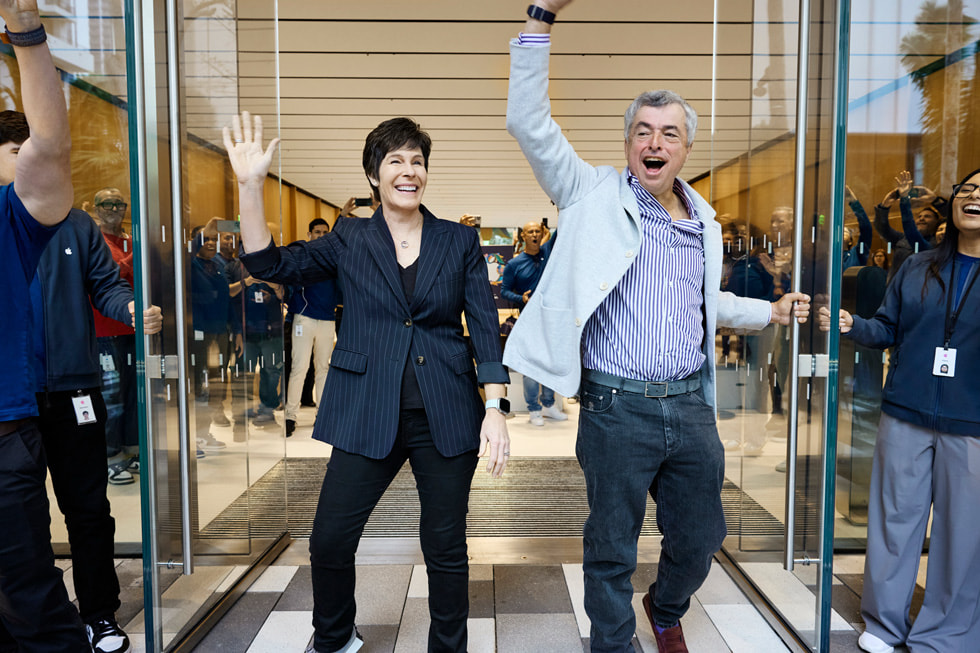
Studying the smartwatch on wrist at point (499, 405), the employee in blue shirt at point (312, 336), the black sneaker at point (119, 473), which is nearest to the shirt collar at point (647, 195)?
the smartwatch on wrist at point (499, 405)

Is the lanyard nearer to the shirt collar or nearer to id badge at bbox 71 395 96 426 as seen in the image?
the shirt collar

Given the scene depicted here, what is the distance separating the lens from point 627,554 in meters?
1.98

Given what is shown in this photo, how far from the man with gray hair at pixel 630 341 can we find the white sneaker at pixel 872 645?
749 millimetres

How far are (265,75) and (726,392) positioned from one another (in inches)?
96.9

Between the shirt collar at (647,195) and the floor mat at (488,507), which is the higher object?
the shirt collar at (647,195)

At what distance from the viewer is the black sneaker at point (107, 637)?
223 cm

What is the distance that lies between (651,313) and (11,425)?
165cm

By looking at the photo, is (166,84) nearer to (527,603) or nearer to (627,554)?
(627,554)

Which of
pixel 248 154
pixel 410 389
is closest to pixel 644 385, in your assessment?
pixel 410 389

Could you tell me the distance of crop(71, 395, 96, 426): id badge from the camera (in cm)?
221

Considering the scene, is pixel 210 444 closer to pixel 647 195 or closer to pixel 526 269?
pixel 647 195

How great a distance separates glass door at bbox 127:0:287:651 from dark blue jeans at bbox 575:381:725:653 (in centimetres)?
128

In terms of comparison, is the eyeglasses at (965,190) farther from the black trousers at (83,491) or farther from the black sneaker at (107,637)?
the black sneaker at (107,637)

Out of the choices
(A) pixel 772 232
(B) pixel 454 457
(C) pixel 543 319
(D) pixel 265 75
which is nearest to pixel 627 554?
(B) pixel 454 457
